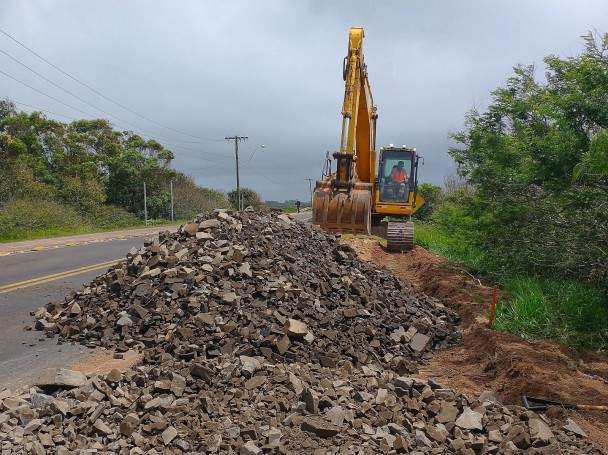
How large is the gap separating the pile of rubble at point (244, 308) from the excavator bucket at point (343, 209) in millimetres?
2692

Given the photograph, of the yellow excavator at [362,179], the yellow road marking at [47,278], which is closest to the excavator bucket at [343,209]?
the yellow excavator at [362,179]

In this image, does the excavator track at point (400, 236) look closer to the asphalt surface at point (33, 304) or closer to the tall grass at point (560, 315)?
the tall grass at point (560, 315)

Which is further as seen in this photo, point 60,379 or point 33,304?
point 33,304

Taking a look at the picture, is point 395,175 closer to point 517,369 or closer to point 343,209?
point 343,209

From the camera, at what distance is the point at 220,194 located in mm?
56625

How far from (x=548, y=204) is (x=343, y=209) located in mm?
4024

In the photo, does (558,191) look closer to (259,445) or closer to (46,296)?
(259,445)

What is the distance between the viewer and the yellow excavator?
1145cm

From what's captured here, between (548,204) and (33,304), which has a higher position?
(548,204)

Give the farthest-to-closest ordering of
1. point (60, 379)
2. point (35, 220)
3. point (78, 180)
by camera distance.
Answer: point (78, 180) → point (35, 220) → point (60, 379)

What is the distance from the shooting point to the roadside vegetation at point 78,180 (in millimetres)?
25405

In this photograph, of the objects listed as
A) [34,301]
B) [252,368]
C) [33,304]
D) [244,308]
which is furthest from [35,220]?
[252,368]

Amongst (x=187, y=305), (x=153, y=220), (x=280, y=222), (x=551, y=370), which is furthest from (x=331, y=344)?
(x=153, y=220)

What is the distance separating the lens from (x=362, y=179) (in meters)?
15.6
